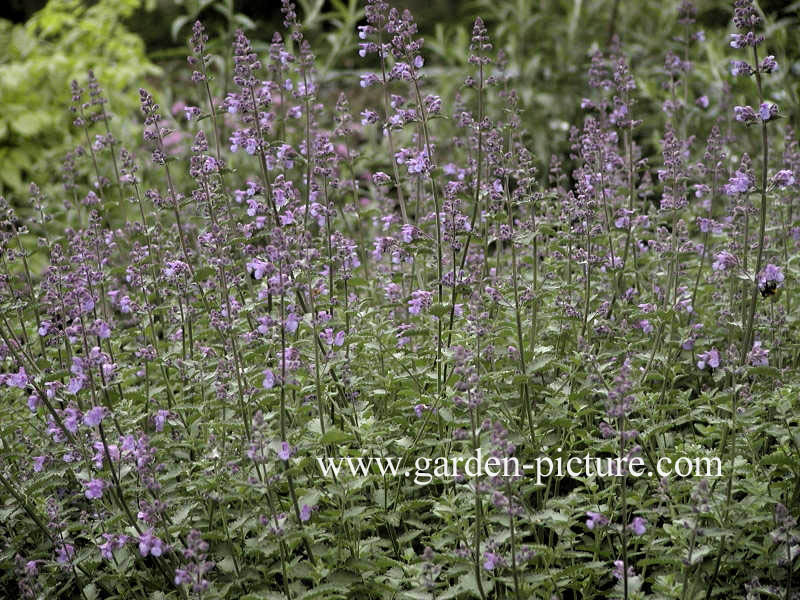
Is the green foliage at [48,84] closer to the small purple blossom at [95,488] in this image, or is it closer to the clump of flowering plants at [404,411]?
the clump of flowering plants at [404,411]

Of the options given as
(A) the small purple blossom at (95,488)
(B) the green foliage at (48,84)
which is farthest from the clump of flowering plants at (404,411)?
(B) the green foliage at (48,84)

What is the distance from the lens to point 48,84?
28.7ft

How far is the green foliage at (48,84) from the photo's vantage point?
27.3ft

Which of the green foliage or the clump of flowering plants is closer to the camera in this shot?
the clump of flowering plants

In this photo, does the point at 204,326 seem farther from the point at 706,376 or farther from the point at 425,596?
the point at 706,376

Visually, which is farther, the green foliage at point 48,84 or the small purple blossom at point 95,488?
the green foliage at point 48,84

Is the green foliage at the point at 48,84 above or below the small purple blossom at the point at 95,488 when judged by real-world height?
above

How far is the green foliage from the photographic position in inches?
328

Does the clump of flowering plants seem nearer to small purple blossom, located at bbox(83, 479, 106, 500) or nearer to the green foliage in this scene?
small purple blossom, located at bbox(83, 479, 106, 500)

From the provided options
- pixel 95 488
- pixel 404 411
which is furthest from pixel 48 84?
pixel 95 488

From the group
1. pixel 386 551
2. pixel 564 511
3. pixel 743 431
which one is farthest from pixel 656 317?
pixel 386 551

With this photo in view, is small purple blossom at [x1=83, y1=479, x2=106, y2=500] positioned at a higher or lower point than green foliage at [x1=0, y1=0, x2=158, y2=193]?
lower

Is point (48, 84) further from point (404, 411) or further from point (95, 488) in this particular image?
point (95, 488)

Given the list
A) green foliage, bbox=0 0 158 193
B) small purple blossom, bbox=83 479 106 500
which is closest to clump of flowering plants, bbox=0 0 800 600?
small purple blossom, bbox=83 479 106 500
